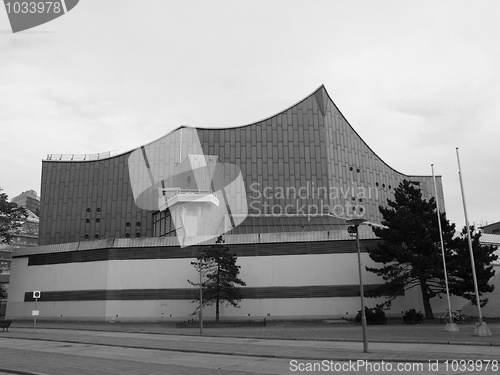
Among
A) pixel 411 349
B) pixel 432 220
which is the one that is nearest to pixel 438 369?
pixel 411 349

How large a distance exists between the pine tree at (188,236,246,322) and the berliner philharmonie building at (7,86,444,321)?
345cm

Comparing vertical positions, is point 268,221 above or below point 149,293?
above

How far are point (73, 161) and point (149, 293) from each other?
23.9 m

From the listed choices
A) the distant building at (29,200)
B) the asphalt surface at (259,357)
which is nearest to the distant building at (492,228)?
the asphalt surface at (259,357)

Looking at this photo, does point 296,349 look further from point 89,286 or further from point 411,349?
point 89,286

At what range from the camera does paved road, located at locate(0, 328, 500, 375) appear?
15.2m

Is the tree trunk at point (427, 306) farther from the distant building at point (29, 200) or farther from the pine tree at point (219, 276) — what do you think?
the distant building at point (29, 200)

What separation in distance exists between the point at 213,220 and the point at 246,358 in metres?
33.2

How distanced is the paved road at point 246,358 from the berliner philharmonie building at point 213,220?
67.2 ft

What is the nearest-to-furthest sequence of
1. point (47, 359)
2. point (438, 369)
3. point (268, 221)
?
Answer: point (438, 369), point (47, 359), point (268, 221)

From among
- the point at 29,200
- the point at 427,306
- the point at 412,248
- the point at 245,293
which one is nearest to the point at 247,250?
the point at 245,293

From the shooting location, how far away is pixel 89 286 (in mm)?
47875

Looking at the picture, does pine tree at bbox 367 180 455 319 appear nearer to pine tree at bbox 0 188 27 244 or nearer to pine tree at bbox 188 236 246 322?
pine tree at bbox 188 236 246 322

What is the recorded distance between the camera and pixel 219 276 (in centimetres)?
4138
